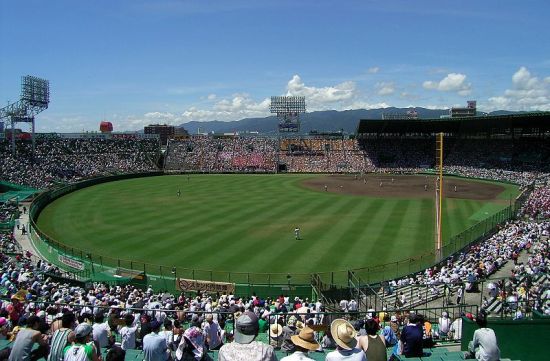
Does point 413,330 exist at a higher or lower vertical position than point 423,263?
higher

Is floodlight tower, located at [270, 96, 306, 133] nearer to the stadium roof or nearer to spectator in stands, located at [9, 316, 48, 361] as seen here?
the stadium roof

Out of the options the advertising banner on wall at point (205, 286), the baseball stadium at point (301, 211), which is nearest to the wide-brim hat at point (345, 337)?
the baseball stadium at point (301, 211)

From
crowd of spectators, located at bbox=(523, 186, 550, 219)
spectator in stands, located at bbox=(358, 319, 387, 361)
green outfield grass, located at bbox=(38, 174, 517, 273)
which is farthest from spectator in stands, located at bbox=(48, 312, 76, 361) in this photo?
crowd of spectators, located at bbox=(523, 186, 550, 219)

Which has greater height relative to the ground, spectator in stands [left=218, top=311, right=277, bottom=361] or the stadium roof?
the stadium roof

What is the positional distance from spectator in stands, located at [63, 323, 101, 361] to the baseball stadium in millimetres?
8856

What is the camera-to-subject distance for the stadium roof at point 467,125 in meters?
72.4

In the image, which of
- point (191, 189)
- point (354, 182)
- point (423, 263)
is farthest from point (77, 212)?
point (354, 182)

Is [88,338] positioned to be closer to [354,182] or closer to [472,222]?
[472,222]

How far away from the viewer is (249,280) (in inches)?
948

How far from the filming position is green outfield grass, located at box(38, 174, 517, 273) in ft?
95.6

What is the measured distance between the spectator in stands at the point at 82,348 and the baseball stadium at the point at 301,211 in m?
8.86

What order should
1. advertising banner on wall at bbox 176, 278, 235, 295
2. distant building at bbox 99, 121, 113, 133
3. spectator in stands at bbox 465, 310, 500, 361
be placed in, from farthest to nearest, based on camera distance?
distant building at bbox 99, 121, 113, 133
advertising banner on wall at bbox 176, 278, 235, 295
spectator in stands at bbox 465, 310, 500, 361

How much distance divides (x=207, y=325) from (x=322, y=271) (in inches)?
640

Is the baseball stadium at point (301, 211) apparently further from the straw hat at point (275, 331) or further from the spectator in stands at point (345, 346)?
the spectator in stands at point (345, 346)
